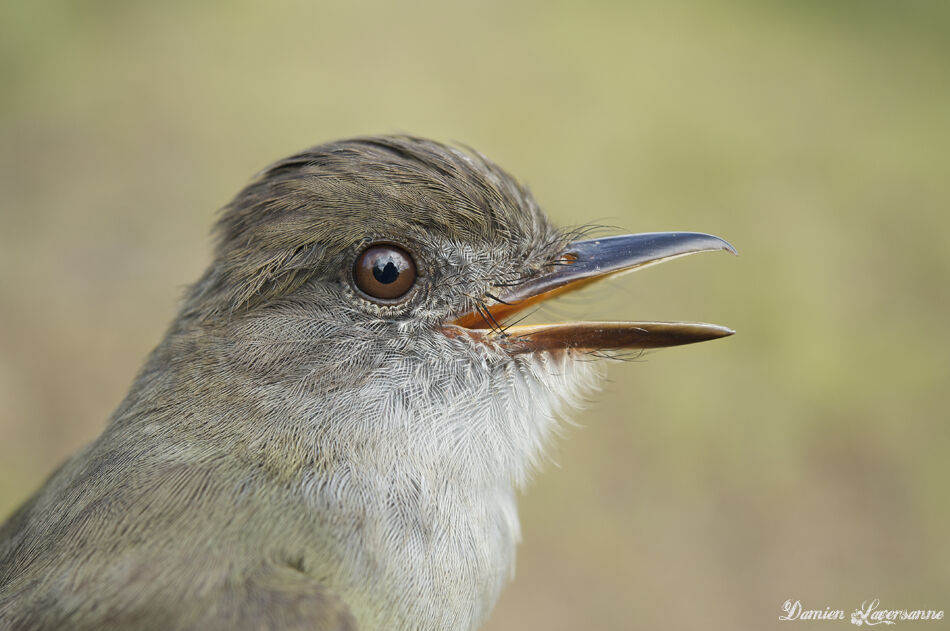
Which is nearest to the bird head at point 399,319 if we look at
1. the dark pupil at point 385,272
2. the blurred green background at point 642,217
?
the dark pupil at point 385,272

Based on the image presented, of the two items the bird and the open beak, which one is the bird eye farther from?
the open beak

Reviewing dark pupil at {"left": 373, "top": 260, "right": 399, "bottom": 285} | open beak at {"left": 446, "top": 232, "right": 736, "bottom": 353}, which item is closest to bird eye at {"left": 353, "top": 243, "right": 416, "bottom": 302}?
dark pupil at {"left": 373, "top": 260, "right": 399, "bottom": 285}

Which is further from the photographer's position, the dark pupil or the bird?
the dark pupil

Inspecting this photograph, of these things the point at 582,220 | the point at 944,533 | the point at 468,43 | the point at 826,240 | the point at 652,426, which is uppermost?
the point at 468,43

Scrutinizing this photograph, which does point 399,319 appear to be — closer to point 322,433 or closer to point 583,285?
point 322,433

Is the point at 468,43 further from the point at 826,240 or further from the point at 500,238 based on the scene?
the point at 500,238

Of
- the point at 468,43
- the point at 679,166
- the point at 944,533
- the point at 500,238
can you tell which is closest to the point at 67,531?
the point at 500,238

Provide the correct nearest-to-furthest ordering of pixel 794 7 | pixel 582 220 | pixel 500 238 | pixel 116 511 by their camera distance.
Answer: pixel 116 511 < pixel 500 238 < pixel 582 220 < pixel 794 7
